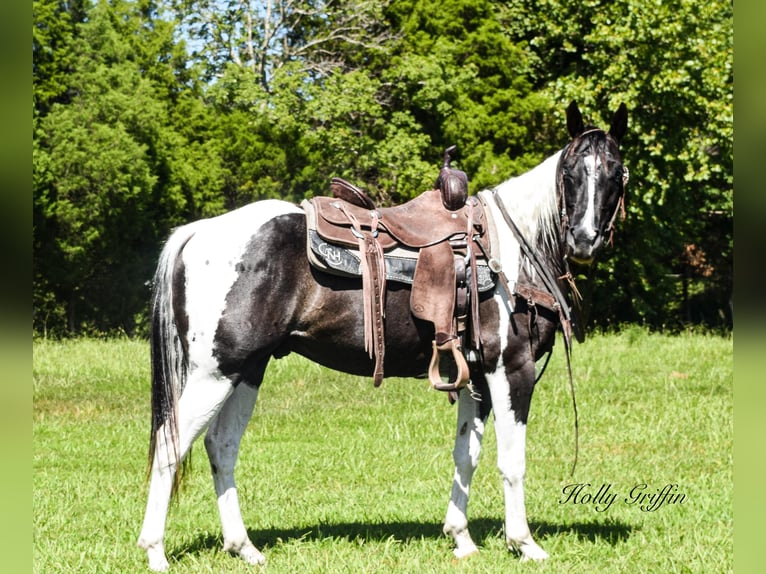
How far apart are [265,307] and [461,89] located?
17.5 m

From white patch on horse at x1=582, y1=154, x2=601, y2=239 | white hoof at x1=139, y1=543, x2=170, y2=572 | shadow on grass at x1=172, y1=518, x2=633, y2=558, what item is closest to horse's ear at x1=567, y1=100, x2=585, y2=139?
white patch on horse at x1=582, y1=154, x2=601, y2=239

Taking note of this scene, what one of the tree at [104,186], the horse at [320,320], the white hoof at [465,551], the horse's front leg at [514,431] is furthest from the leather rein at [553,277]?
the tree at [104,186]

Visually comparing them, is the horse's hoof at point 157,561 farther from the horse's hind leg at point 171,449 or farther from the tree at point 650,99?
the tree at point 650,99

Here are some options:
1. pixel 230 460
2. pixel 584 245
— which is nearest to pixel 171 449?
pixel 230 460

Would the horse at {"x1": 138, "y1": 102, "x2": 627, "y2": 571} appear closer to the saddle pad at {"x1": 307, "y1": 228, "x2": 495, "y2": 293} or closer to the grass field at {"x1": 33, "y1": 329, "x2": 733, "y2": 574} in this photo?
the saddle pad at {"x1": 307, "y1": 228, "x2": 495, "y2": 293}

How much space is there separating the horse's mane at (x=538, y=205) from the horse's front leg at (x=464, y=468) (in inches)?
40.5

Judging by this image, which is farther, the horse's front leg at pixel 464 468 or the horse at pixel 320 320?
the horse's front leg at pixel 464 468

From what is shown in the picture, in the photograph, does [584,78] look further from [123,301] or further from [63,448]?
[63,448]

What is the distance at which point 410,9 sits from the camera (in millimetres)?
22781

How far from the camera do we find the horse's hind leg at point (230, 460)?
4.91m

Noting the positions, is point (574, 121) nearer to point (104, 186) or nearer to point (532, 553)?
point (532, 553)

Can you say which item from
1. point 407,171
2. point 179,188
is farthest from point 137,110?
point 407,171

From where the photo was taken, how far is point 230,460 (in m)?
5.00

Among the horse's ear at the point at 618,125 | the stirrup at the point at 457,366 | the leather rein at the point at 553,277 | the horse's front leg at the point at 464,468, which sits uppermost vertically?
the horse's ear at the point at 618,125
